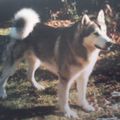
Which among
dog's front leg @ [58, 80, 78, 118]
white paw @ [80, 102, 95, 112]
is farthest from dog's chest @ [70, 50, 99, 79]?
white paw @ [80, 102, 95, 112]

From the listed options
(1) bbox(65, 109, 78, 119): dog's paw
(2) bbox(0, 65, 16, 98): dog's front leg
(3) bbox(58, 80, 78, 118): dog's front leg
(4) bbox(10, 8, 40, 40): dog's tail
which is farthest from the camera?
(2) bbox(0, 65, 16, 98): dog's front leg

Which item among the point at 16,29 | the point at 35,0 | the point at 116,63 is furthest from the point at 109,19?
the point at 16,29

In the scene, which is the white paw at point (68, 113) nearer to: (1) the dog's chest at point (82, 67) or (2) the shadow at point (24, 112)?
(2) the shadow at point (24, 112)

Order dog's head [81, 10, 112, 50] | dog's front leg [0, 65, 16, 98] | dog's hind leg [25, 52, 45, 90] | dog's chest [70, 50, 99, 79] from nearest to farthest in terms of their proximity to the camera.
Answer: dog's head [81, 10, 112, 50], dog's chest [70, 50, 99, 79], dog's front leg [0, 65, 16, 98], dog's hind leg [25, 52, 45, 90]

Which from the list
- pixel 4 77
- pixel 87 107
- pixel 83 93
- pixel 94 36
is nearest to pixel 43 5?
→ pixel 4 77

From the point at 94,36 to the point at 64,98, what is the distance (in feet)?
3.19

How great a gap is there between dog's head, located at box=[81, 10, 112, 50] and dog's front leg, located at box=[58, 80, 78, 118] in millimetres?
596

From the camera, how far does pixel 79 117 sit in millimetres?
6910

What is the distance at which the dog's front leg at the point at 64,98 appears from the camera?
6748 mm

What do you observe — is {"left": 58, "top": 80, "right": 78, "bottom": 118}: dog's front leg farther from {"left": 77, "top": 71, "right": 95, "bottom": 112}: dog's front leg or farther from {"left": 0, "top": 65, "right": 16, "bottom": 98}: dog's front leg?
{"left": 0, "top": 65, "right": 16, "bottom": 98}: dog's front leg

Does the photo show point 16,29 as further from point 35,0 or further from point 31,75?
point 35,0

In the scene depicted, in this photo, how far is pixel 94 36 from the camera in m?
6.43

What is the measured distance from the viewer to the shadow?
22.9 ft

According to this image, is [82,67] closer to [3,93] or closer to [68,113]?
[68,113]
